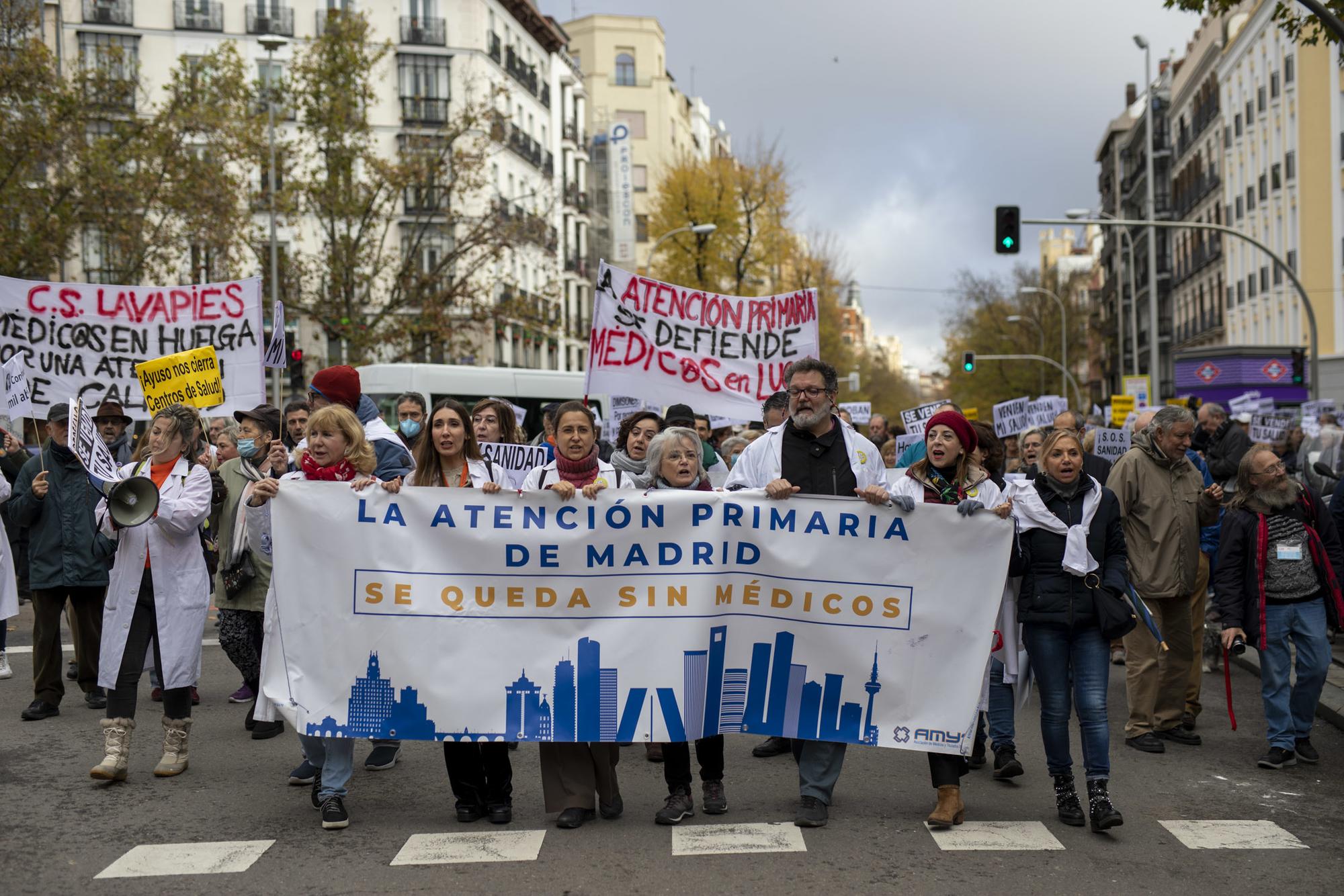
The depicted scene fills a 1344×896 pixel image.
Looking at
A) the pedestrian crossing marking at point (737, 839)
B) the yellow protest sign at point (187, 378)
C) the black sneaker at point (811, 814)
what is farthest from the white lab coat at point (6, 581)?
the black sneaker at point (811, 814)

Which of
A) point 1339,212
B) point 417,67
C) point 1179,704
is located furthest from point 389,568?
point 417,67

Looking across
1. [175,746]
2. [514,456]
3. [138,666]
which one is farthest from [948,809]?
[138,666]

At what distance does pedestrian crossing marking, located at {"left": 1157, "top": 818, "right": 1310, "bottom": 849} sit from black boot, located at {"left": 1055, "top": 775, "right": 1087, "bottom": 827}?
0.38 meters

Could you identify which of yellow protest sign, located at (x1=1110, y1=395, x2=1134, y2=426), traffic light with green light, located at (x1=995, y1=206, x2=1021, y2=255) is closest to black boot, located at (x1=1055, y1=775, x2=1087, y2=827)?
traffic light with green light, located at (x1=995, y1=206, x2=1021, y2=255)

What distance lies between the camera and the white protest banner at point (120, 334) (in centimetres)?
1152

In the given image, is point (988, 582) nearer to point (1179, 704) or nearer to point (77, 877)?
point (1179, 704)

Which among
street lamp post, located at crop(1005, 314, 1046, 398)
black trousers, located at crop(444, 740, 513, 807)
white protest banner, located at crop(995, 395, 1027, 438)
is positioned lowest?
black trousers, located at crop(444, 740, 513, 807)

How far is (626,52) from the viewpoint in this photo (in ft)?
273

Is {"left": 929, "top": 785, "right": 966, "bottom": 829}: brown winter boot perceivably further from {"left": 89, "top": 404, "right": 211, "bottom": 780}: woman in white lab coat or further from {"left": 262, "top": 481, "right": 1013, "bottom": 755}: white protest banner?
{"left": 89, "top": 404, "right": 211, "bottom": 780}: woman in white lab coat

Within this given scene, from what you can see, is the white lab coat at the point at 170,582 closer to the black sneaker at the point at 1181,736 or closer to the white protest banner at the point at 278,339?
the white protest banner at the point at 278,339

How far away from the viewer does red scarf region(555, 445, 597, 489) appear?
668 centimetres

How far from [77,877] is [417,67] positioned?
2170 inches

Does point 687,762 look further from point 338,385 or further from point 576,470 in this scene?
point 338,385

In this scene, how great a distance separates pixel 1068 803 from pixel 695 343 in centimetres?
667
